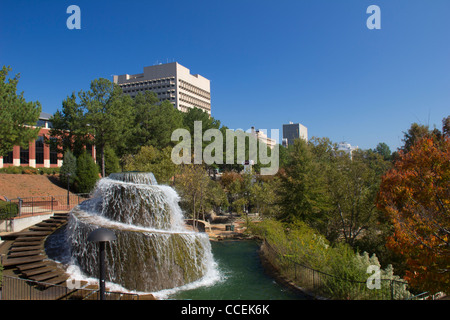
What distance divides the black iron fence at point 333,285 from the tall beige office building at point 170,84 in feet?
326

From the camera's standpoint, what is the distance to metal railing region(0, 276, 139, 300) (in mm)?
8664

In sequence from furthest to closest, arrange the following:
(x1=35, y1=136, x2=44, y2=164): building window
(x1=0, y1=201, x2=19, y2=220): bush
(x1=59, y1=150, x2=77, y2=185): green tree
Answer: (x1=35, y1=136, x2=44, y2=164): building window
(x1=59, y1=150, x2=77, y2=185): green tree
(x1=0, y1=201, x2=19, y2=220): bush

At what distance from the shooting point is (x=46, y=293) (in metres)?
9.26

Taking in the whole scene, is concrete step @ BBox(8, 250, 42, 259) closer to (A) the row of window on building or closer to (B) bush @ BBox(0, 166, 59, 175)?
(B) bush @ BBox(0, 166, 59, 175)

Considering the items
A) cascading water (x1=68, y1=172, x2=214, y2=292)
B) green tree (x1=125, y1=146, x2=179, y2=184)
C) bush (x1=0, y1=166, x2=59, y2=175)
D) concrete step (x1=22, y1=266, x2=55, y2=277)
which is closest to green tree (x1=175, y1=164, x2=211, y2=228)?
green tree (x1=125, y1=146, x2=179, y2=184)

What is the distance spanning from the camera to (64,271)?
37.9ft

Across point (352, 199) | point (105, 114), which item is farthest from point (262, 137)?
point (352, 199)

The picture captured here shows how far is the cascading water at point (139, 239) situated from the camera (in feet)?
37.2

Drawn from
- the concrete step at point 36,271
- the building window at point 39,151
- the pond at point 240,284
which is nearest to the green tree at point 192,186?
the pond at point 240,284

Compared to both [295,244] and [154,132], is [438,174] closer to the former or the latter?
[295,244]

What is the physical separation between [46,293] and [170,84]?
105946 mm

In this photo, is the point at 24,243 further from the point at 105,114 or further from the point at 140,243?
the point at 105,114

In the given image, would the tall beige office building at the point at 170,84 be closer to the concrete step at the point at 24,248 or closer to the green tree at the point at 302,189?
the green tree at the point at 302,189

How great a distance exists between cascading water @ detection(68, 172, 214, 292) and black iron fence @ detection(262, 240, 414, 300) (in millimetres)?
3842
